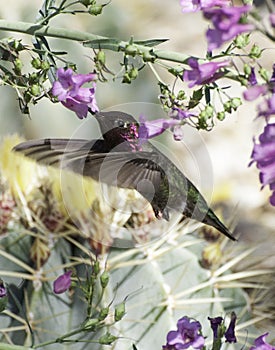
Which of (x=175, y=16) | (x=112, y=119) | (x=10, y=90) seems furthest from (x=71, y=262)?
(x=175, y=16)

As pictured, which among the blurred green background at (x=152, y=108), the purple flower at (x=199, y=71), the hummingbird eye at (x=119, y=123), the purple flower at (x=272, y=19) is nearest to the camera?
the purple flower at (x=272, y=19)

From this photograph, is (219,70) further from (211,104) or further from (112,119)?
(112,119)

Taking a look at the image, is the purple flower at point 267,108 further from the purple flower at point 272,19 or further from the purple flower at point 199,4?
the purple flower at point 199,4

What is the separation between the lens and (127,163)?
1104 mm

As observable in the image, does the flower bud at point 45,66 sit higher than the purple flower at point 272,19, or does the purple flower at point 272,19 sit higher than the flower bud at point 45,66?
the flower bud at point 45,66

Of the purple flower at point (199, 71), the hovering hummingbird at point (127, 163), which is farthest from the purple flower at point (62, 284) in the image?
the purple flower at point (199, 71)

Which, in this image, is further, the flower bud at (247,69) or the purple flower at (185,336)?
the purple flower at (185,336)

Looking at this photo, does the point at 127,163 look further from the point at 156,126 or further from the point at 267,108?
the point at 267,108

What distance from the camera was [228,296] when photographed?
194cm

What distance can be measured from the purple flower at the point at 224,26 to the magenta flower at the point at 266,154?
100mm

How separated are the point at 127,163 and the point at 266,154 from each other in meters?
0.35

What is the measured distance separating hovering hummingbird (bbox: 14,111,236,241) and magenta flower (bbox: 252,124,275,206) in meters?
0.27

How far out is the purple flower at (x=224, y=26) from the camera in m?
0.74

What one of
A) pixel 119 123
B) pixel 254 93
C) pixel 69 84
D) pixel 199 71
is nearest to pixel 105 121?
pixel 119 123
